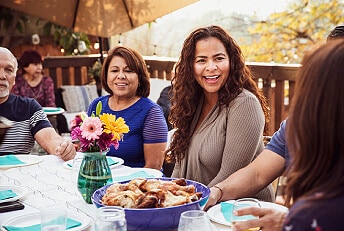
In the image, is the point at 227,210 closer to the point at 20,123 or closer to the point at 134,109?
the point at 134,109

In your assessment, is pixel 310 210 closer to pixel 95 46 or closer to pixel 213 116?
pixel 213 116

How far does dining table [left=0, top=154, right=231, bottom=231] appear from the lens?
1812 millimetres

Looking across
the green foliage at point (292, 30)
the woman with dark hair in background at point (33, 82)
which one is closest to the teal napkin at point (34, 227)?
the woman with dark hair in background at point (33, 82)

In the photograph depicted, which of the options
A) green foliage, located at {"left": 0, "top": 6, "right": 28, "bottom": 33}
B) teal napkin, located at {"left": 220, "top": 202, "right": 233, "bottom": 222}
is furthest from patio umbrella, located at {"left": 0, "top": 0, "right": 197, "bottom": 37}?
teal napkin, located at {"left": 220, "top": 202, "right": 233, "bottom": 222}

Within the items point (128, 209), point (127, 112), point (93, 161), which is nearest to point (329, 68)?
point (128, 209)

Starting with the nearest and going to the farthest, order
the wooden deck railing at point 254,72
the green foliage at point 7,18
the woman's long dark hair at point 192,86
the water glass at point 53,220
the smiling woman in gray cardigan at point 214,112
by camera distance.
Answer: the water glass at point 53,220, the smiling woman in gray cardigan at point 214,112, the woman's long dark hair at point 192,86, the wooden deck railing at point 254,72, the green foliage at point 7,18

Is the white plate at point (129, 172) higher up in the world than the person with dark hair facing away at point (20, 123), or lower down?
lower down

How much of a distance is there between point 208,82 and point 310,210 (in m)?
1.39

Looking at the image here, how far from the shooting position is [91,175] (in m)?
1.91

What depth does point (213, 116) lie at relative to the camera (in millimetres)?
2293

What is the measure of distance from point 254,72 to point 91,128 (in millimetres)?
2903

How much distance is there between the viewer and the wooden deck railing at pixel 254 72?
4.40 m

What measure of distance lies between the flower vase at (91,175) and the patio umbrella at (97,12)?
3145 millimetres

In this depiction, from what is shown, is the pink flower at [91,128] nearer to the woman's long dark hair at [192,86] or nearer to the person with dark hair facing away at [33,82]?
the woman's long dark hair at [192,86]
